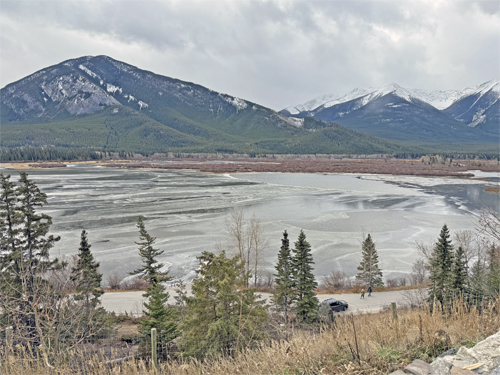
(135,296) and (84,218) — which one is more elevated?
(84,218)

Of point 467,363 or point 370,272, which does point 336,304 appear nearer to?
point 370,272

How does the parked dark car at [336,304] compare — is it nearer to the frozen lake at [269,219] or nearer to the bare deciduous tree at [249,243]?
the frozen lake at [269,219]

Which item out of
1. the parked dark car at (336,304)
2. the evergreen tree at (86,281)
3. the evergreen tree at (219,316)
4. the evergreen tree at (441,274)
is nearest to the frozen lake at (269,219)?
the parked dark car at (336,304)

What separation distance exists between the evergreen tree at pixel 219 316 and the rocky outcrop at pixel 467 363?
4780mm

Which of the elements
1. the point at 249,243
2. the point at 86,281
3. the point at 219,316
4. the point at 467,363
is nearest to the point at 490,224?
the point at 219,316

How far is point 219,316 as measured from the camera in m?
8.85

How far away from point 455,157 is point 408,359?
20297cm

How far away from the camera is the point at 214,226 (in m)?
32.1

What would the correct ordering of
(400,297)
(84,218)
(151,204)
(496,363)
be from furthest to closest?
(151,204) < (84,218) < (400,297) < (496,363)

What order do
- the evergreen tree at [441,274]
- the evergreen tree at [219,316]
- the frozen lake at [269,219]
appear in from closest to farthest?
the evergreen tree at [219,316]
the evergreen tree at [441,274]
the frozen lake at [269,219]

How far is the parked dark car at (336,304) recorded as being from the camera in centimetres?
1679

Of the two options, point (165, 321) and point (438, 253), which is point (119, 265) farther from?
point (438, 253)

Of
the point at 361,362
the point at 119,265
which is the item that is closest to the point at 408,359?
the point at 361,362

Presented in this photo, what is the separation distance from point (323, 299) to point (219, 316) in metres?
10.7
